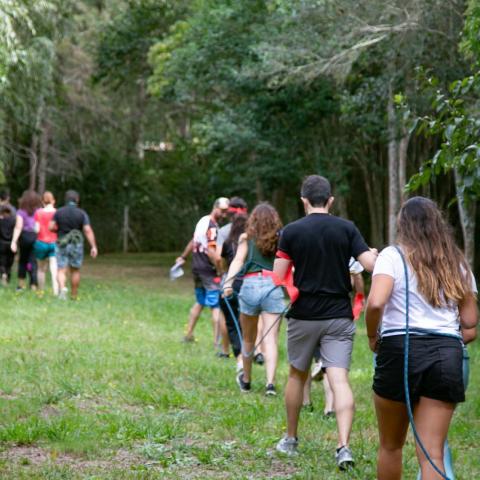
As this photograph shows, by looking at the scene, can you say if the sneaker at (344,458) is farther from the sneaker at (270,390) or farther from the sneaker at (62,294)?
the sneaker at (62,294)

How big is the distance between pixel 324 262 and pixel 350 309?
38cm

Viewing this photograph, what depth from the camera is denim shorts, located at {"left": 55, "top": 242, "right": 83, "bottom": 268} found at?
17734mm

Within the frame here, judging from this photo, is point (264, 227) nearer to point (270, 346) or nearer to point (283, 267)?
point (270, 346)

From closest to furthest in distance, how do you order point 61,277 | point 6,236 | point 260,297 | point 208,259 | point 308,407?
point 308,407 < point 260,297 < point 208,259 < point 61,277 < point 6,236

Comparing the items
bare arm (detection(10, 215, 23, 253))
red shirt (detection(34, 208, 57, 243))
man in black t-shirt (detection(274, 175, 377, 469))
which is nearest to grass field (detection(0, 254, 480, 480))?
man in black t-shirt (detection(274, 175, 377, 469))

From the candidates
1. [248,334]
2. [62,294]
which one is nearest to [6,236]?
[62,294]

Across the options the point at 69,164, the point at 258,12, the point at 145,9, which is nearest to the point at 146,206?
the point at 69,164

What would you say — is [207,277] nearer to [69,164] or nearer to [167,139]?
[69,164]

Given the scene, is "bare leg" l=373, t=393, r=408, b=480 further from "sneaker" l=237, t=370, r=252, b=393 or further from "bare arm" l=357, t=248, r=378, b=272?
"sneaker" l=237, t=370, r=252, b=393

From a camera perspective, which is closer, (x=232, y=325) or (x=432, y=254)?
(x=432, y=254)

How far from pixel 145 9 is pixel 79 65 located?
3.98 metres

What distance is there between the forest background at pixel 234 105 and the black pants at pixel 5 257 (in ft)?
11.3

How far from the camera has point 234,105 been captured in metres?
26.5

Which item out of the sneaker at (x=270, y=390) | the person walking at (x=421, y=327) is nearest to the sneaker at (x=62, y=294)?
the sneaker at (x=270, y=390)
